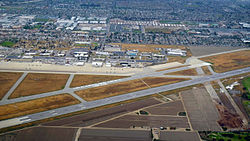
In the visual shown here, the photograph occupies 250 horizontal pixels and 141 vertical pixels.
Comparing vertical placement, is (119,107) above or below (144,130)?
above

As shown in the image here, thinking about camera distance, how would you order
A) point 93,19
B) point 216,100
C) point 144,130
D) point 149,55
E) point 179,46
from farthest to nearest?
point 93,19 < point 179,46 < point 149,55 < point 216,100 < point 144,130

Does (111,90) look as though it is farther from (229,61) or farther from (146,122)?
(229,61)

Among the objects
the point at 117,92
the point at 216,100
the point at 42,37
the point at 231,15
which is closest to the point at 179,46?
the point at 216,100

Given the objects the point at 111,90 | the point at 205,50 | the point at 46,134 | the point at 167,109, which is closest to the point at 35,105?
the point at 46,134

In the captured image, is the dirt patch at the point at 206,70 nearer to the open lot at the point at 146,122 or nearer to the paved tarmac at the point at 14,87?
the open lot at the point at 146,122

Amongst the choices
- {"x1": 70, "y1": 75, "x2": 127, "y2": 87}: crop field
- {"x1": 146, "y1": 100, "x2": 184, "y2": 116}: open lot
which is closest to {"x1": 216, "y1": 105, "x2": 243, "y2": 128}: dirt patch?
{"x1": 146, "y1": 100, "x2": 184, "y2": 116}: open lot

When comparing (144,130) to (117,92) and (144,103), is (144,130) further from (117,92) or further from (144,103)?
(117,92)

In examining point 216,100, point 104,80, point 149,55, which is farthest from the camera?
point 149,55

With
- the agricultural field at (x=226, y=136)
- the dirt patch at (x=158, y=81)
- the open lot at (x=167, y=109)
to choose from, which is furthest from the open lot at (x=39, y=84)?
the agricultural field at (x=226, y=136)
